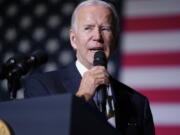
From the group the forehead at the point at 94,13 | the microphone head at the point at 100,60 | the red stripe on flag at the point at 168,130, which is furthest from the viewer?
the red stripe on flag at the point at 168,130

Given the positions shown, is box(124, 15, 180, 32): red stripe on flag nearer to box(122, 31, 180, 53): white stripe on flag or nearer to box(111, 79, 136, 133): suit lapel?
box(122, 31, 180, 53): white stripe on flag

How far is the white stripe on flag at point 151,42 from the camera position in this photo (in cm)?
294

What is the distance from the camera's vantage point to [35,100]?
1.03m

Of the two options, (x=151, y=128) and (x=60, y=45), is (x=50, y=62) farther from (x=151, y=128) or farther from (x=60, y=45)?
(x=151, y=128)

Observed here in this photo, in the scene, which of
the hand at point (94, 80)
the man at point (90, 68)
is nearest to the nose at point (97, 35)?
the man at point (90, 68)

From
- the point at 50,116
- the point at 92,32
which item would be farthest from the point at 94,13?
the point at 50,116

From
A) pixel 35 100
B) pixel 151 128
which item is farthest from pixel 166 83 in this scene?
pixel 35 100

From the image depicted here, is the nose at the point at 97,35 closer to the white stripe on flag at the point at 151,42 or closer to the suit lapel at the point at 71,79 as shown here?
the suit lapel at the point at 71,79

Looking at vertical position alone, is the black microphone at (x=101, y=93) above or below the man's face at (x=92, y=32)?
below

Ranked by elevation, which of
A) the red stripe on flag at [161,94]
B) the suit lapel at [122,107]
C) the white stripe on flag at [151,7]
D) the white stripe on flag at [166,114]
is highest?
the white stripe on flag at [151,7]

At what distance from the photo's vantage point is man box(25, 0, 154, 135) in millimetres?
1626

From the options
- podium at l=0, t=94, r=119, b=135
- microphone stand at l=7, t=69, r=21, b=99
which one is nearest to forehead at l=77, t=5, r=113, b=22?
microphone stand at l=7, t=69, r=21, b=99

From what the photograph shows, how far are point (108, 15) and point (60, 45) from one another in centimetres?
141

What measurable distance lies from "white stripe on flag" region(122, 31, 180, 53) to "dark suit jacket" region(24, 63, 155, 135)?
1.15 m
